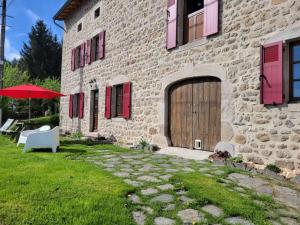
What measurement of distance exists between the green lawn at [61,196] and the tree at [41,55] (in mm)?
29547

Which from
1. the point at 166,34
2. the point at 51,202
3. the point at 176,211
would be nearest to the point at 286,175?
the point at 176,211

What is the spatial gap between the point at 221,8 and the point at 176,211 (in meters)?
5.04

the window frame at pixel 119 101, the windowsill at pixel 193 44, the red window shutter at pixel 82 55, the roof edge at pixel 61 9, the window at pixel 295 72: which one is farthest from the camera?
the roof edge at pixel 61 9

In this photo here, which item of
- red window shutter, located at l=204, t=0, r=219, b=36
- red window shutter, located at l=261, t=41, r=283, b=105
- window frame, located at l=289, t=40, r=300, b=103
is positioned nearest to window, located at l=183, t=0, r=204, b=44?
red window shutter, located at l=204, t=0, r=219, b=36

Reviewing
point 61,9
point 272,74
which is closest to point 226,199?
point 272,74

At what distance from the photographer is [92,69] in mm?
13078

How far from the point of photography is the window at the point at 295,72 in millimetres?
5465

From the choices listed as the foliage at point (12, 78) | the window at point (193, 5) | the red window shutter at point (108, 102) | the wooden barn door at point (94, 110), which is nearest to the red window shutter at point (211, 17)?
the window at point (193, 5)

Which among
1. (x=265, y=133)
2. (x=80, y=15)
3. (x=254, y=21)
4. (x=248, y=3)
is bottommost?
(x=265, y=133)

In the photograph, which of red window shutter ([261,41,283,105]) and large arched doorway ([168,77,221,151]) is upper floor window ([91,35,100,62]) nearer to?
large arched doorway ([168,77,221,151])

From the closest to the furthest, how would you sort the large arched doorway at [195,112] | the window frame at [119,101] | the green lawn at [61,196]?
the green lawn at [61,196] → the large arched doorway at [195,112] → the window frame at [119,101]

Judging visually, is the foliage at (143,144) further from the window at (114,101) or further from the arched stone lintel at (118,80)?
the arched stone lintel at (118,80)

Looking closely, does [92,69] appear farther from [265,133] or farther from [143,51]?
[265,133]

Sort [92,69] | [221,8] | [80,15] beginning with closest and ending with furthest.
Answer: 1. [221,8]
2. [92,69]
3. [80,15]
